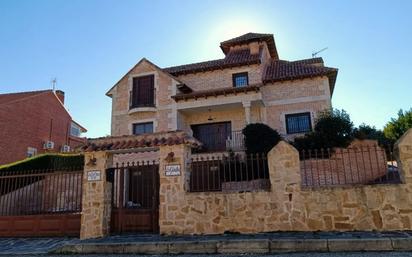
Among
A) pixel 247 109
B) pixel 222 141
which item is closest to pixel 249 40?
pixel 247 109

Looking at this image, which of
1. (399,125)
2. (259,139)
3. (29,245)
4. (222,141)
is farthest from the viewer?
(399,125)

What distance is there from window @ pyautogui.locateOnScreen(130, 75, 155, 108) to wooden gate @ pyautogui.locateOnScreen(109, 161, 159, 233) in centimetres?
1123

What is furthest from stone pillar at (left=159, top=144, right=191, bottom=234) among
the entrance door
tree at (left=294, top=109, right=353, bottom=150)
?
the entrance door

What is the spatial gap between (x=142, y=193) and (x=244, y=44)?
1650cm

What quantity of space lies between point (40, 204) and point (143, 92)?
10708 mm

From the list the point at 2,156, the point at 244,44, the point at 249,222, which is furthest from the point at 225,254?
the point at 2,156

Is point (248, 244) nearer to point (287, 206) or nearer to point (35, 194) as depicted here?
point (287, 206)

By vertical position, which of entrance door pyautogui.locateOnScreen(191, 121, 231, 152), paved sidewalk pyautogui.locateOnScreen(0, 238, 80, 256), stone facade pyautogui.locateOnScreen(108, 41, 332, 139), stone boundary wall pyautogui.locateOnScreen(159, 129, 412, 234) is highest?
stone facade pyautogui.locateOnScreen(108, 41, 332, 139)

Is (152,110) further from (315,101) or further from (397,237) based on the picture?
(397,237)

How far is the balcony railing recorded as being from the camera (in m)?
18.6

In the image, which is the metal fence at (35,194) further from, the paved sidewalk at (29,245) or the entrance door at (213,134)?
the entrance door at (213,134)

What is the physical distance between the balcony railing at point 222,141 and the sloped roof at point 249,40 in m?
7.16

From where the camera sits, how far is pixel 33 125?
26.5 meters

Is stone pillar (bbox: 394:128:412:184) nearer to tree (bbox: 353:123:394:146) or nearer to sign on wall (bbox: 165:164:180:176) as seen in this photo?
sign on wall (bbox: 165:164:180:176)
